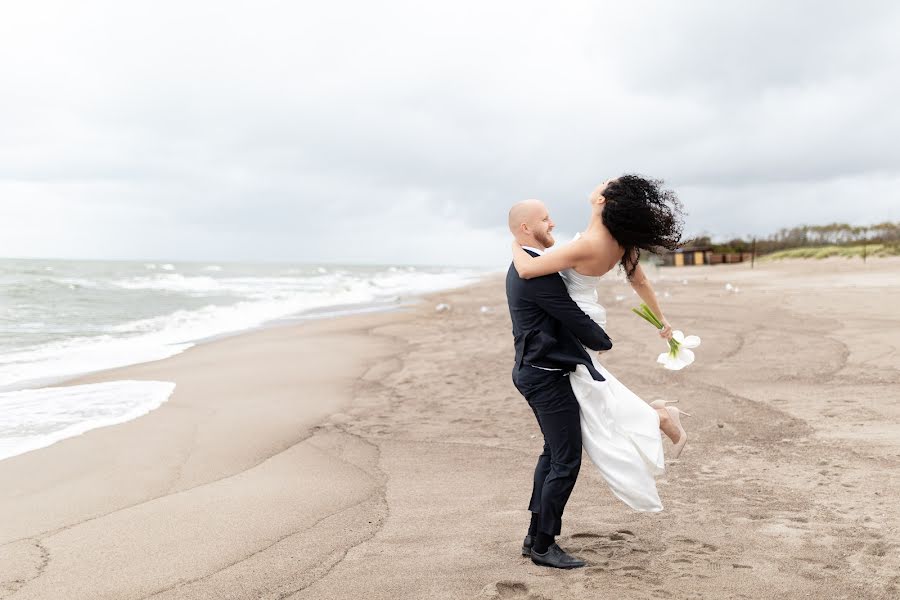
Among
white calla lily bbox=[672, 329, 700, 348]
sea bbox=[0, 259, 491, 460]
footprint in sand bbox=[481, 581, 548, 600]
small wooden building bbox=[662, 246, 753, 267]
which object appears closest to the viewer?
footprint in sand bbox=[481, 581, 548, 600]

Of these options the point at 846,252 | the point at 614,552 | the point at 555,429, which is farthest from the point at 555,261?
the point at 846,252

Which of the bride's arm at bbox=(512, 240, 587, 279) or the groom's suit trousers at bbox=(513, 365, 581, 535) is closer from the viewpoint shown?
the bride's arm at bbox=(512, 240, 587, 279)

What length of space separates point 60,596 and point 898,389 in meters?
7.21

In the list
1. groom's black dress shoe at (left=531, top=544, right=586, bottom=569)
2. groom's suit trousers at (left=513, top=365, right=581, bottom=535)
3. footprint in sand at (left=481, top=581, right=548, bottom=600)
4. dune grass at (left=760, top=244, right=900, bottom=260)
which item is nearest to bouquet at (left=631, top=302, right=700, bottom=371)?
groom's suit trousers at (left=513, top=365, right=581, bottom=535)

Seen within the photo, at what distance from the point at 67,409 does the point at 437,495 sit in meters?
4.70

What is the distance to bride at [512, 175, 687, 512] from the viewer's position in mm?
3072

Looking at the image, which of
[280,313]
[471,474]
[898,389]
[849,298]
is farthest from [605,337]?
[280,313]

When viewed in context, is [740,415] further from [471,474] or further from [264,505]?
[264,505]

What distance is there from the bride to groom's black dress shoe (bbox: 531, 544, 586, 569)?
41 centimetres

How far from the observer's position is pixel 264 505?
4.27m

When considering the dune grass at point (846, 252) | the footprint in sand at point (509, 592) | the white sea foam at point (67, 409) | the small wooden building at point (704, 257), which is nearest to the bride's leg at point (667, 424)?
the footprint in sand at point (509, 592)

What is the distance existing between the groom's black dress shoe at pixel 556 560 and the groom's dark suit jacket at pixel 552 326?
2.95 feet

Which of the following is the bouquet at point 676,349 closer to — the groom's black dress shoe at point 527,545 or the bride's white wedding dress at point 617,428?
the bride's white wedding dress at point 617,428

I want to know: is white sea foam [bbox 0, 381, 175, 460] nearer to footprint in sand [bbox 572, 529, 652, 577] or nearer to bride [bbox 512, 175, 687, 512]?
footprint in sand [bbox 572, 529, 652, 577]
